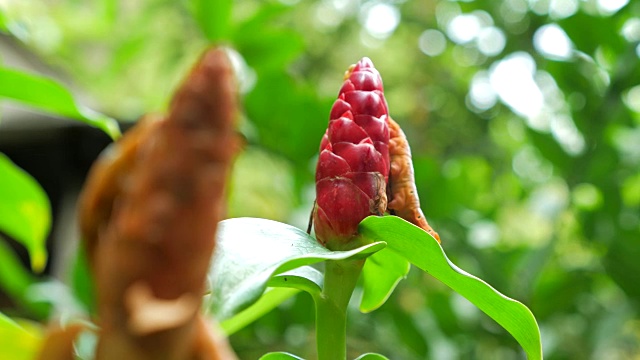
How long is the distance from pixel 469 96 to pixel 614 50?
0.65m

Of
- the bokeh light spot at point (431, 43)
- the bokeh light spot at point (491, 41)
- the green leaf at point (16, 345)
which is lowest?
the bokeh light spot at point (431, 43)

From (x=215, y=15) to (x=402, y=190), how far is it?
0.83 m

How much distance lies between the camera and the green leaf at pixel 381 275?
44 cm

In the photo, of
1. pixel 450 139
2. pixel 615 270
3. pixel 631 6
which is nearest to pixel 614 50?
pixel 631 6

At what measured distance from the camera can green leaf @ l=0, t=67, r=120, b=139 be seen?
0.63m

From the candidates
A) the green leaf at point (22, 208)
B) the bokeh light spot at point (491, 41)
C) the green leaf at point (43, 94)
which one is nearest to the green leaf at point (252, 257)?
the green leaf at point (43, 94)

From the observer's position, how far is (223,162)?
20 cm

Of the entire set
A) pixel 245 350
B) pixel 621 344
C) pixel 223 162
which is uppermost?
pixel 223 162

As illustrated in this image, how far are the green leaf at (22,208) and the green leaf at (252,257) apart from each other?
0.45 meters

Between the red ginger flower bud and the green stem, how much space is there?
0.01 m

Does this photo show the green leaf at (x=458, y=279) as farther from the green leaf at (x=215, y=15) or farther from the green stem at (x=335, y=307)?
the green leaf at (x=215, y=15)

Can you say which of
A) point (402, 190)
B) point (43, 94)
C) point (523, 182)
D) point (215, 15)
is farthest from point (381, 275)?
point (523, 182)

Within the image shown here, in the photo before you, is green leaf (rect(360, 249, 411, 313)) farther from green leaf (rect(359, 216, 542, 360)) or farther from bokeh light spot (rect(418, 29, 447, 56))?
bokeh light spot (rect(418, 29, 447, 56))

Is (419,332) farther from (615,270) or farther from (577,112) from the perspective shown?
(577,112)
